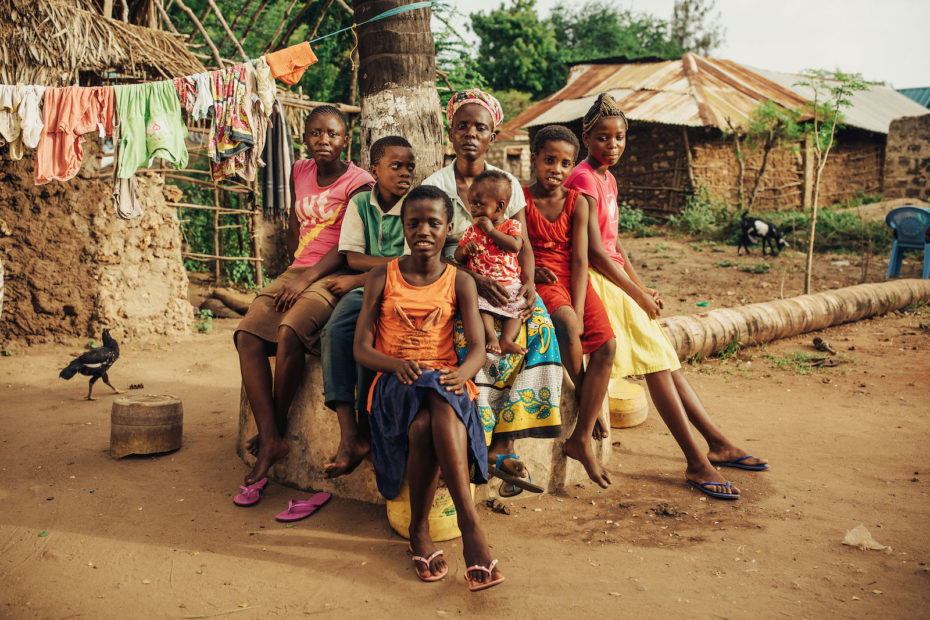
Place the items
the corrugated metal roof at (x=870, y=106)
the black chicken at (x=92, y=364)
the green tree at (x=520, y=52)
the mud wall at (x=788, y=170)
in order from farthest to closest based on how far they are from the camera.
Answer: the green tree at (x=520, y=52), the corrugated metal roof at (x=870, y=106), the mud wall at (x=788, y=170), the black chicken at (x=92, y=364)

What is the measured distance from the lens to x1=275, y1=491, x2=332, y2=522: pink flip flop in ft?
9.98

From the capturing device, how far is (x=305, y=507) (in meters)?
3.08

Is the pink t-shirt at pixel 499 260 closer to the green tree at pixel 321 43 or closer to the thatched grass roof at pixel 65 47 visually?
the thatched grass roof at pixel 65 47

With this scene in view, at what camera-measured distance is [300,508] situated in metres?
3.07

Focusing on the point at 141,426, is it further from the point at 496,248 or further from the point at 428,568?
the point at 496,248

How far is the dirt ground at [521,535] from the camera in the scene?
237 cm

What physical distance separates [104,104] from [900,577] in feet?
18.3

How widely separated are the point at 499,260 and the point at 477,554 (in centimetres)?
128

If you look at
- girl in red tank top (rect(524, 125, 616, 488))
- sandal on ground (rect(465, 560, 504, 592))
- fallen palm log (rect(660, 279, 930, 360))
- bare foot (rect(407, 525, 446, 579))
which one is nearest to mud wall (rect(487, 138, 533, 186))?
fallen palm log (rect(660, 279, 930, 360))

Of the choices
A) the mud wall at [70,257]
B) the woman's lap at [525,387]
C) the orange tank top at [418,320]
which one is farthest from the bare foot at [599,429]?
the mud wall at [70,257]

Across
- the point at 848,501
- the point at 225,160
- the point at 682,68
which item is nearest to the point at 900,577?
the point at 848,501

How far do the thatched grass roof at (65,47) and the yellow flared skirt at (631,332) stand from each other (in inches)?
197

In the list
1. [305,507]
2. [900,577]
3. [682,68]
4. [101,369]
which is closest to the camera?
[900,577]

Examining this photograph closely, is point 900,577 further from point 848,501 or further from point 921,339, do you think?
point 921,339
